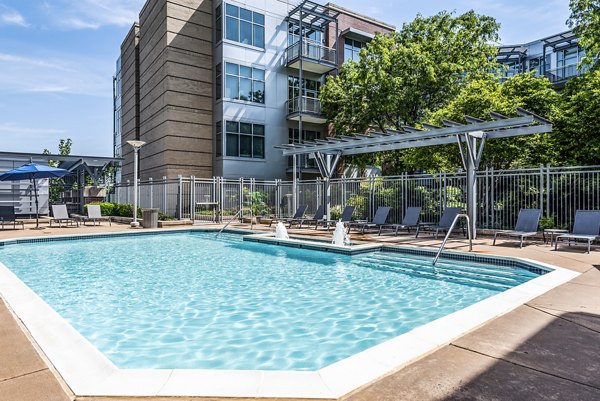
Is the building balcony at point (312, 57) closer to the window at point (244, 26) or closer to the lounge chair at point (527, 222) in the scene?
the window at point (244, 26)

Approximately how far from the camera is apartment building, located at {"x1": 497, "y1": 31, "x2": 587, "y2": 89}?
3253 centimetres

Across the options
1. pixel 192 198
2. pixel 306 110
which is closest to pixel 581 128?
pixel 306 110

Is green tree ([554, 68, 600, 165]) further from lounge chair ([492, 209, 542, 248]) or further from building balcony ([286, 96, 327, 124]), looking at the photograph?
building balcony ([286, 96, 327, 124])

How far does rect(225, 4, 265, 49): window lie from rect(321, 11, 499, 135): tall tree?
5664 mm

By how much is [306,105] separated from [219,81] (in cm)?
574

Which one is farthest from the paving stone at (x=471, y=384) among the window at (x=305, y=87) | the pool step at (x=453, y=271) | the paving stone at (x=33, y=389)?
the window at (x=305, y=87)

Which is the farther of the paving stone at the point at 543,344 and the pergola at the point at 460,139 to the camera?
the pergola at the point at 460,139

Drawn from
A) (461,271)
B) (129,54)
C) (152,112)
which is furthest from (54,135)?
(461,271)

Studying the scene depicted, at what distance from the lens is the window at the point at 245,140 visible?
2448 cm

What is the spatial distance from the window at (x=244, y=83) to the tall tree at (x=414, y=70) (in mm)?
4499

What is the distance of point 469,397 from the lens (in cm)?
252

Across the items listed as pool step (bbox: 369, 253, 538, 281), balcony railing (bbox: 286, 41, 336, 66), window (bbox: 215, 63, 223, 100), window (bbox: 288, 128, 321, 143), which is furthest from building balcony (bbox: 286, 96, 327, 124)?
pool step (bbox: 369, 253, 538, 281)

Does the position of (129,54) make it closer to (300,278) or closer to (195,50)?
(195,50)

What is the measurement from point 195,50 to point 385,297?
22.9 meters
